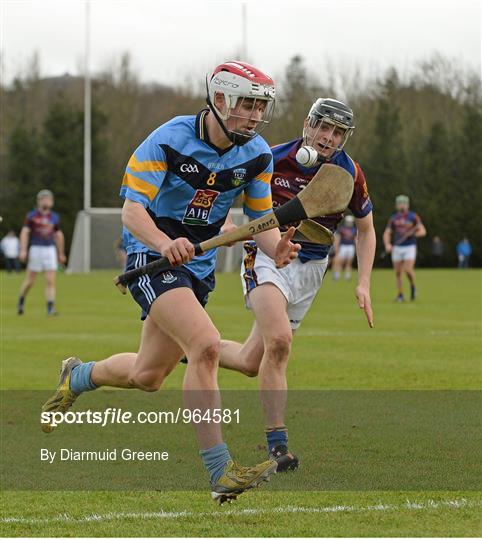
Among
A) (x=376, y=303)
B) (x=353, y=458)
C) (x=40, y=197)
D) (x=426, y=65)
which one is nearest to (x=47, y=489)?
(x=353, y=458)

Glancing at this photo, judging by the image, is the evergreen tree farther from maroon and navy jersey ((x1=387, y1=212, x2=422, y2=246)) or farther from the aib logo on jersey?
the aib logo on jersey

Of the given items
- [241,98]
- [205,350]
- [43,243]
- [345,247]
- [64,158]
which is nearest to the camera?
[205,350]

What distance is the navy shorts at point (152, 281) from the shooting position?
20.1 feet

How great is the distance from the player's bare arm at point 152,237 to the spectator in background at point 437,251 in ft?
173

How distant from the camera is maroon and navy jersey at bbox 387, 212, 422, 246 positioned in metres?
24.1

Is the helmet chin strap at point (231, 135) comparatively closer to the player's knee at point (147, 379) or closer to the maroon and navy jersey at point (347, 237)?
the player's knee at point (147, 379)

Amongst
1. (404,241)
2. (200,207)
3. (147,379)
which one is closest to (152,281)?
(200,207)

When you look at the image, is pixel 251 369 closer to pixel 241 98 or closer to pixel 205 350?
pixel 205 350

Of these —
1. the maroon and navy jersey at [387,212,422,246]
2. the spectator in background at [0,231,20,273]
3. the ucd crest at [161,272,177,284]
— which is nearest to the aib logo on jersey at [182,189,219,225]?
the ucd crest at [161,272,177,284]

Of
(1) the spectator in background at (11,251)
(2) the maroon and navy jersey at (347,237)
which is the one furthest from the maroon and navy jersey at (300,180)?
(1) the spectator in background at (11,251)

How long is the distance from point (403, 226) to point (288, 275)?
55.7 ft

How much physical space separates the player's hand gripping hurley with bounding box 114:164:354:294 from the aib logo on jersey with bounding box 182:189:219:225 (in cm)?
16

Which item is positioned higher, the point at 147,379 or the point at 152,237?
the point at 152,237

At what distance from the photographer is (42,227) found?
2016 cm
